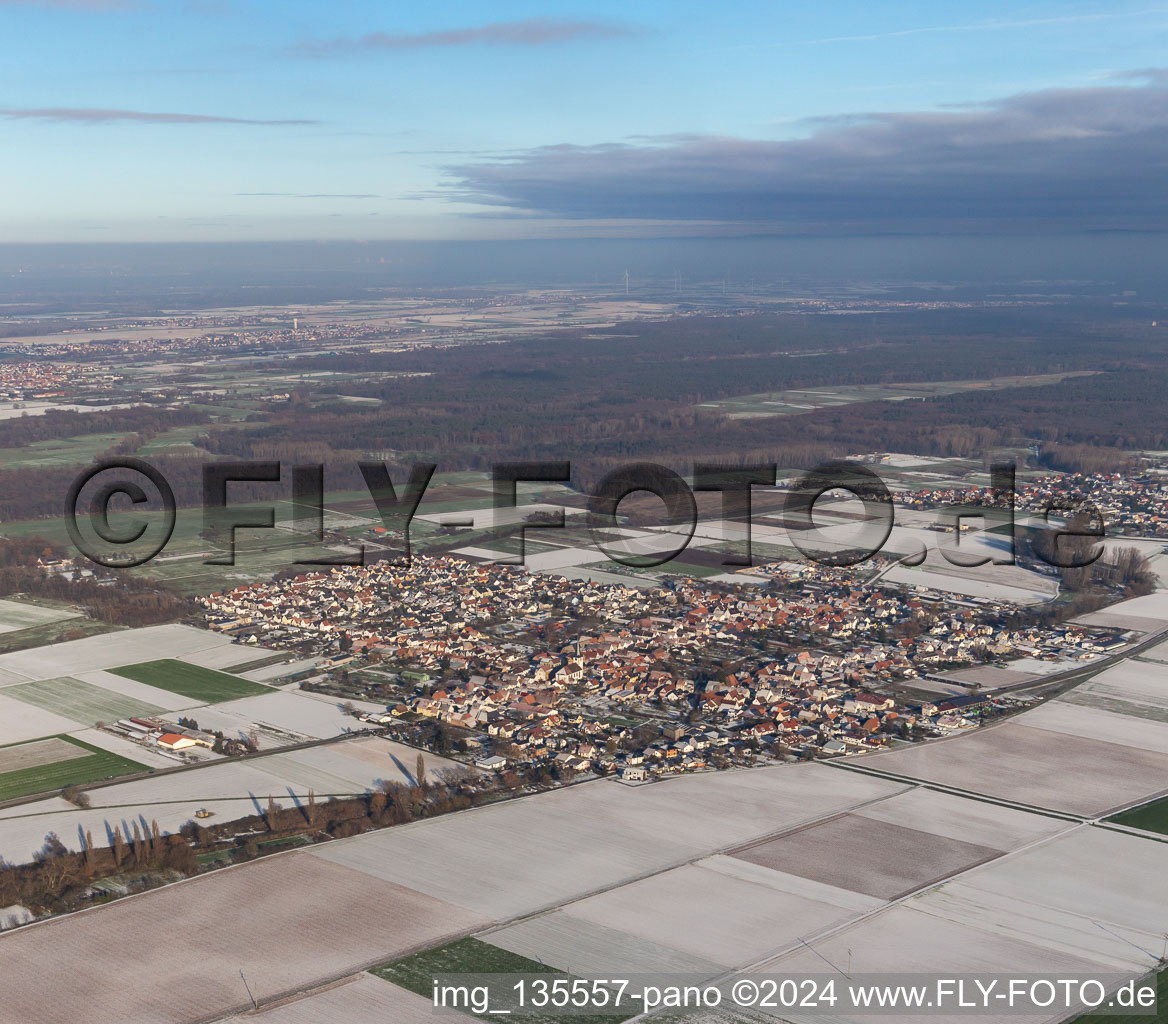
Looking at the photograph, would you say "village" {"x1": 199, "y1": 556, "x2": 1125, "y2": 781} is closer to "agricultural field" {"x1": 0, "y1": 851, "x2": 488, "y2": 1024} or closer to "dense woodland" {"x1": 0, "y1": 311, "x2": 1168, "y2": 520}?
"agricultural field" {"x1": 0, "y1": 851, "x2": 488, "y2": 1024}

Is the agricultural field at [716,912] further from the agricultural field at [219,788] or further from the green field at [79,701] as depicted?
the green field at [79,701]

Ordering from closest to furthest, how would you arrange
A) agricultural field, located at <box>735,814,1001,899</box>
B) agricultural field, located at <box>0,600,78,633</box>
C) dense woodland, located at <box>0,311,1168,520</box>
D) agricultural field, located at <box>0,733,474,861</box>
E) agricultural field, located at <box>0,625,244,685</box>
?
agricultural field, located at <box>735,814,1001,899</box> < agricultural field, located at <box>0,733,474,861</box> < agricultural field, located at <box>0,625,244,685</box> < agricultural field, located at <box>0,600,78,633</box> < dense woodland, located at <box>0,311,1168,520</box>

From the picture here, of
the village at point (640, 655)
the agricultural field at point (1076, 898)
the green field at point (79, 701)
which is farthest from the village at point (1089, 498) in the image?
the green field at point (79, 701)

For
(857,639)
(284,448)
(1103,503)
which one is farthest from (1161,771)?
(284,448)

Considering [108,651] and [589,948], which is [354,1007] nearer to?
[589,948]

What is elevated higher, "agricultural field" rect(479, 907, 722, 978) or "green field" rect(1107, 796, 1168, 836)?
"green field" rect(1107, 796, 1168, 836)

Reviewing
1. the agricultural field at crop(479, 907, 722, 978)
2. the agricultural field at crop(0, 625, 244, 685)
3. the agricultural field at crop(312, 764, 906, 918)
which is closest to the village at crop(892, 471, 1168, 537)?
the agricultural field at crop(312, 764, 906, 918)

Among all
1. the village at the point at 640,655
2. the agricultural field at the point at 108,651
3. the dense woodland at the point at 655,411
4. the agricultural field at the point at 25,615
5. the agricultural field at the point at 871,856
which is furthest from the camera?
the dense woodland at the point at 655,411

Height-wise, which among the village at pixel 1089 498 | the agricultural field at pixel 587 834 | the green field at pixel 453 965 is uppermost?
the village at pixel 1089 498
